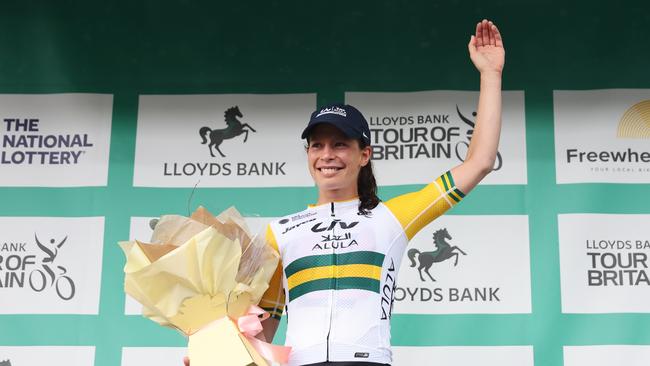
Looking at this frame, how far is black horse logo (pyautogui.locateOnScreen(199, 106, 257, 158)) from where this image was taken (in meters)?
3.42

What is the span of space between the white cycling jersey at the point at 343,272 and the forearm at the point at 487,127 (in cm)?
9

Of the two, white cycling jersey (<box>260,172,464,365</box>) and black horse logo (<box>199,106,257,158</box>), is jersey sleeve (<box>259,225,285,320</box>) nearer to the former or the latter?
white cycling jersey (<box>260,172,464,365</box>)

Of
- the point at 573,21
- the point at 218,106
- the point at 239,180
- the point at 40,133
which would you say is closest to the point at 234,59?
the point at 218,106

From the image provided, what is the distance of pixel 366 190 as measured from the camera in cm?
227

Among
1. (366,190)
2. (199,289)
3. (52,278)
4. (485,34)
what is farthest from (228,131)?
(199,289)

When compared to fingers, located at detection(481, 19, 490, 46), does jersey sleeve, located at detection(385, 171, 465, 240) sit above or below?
below

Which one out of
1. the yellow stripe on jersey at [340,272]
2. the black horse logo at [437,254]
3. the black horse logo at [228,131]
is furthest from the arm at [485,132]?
the black horse logo at [228,131]

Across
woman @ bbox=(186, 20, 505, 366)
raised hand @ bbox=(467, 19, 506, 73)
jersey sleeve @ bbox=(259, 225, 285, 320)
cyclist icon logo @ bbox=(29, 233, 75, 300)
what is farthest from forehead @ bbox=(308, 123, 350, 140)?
cyclist icon logo @ bbox=(29, 233, 75, 300)

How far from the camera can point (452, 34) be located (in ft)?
11.3

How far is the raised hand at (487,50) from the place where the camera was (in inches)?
88.7

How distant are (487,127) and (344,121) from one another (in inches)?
14.4

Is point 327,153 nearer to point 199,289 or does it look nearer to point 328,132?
point 328,132

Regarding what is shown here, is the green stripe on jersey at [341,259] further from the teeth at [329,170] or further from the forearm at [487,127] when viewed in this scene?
the forearm at [487,127]

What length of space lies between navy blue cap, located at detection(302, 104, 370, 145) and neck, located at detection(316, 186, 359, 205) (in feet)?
0.44
